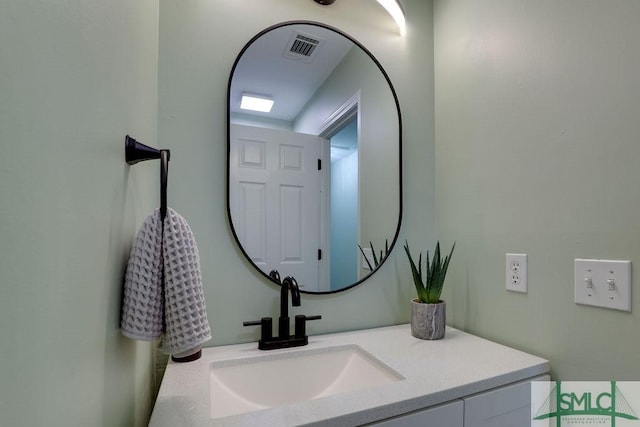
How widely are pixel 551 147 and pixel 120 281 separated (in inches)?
43.6

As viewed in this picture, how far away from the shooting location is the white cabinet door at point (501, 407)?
2.38ft

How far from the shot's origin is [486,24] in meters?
1.08

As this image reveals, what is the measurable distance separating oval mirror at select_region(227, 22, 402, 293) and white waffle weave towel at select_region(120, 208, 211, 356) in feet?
1.41

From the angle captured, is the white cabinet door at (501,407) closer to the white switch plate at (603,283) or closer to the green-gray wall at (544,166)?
the green-gray wall at (544,166)

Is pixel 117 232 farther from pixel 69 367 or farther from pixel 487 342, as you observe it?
pixel 487 342

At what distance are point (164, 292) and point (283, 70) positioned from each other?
0.86 metres

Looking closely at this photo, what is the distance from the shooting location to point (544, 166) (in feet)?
2.92

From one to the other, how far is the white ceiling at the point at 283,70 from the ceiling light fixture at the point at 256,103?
1 centimetres

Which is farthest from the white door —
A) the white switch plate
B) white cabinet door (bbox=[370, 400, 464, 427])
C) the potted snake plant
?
the white switch plate

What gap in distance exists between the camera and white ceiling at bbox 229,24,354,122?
1030 mm

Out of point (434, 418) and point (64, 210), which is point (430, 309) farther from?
point (64, 210)

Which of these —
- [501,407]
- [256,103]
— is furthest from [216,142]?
[501,407]

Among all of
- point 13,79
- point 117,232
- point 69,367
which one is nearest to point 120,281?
point 117,232

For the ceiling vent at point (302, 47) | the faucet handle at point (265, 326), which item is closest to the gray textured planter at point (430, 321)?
the faucet handle at point (265, 326)
